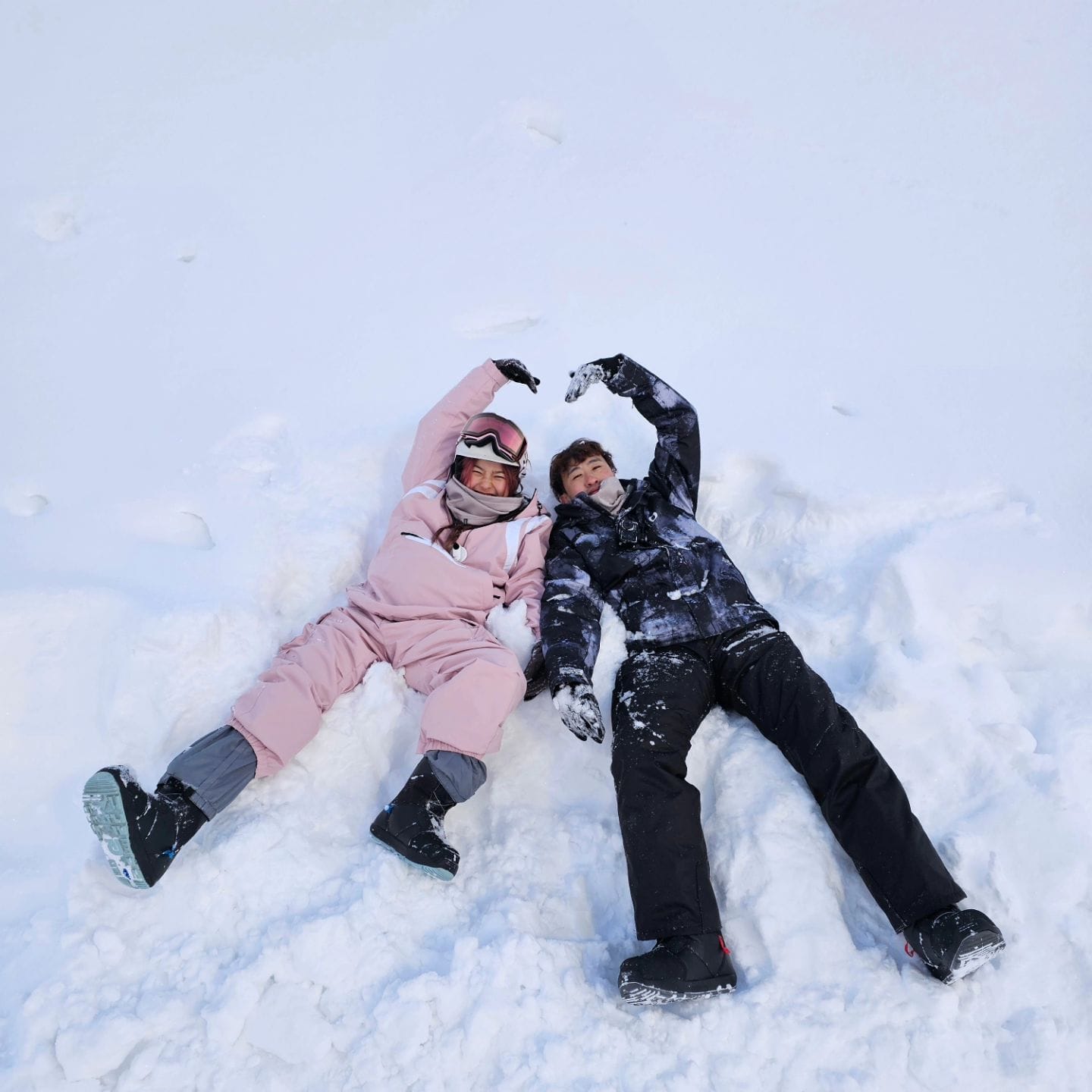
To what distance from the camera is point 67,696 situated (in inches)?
92.7

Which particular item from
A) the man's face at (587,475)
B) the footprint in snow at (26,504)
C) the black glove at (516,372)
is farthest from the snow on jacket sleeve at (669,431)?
the footprint in snow at (26,504)

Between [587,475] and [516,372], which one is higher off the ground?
[516,372]

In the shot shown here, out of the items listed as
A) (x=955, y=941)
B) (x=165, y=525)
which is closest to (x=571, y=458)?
(x=165, y=525)

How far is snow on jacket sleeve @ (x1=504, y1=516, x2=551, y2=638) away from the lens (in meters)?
2.65

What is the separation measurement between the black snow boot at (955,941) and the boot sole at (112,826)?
5.92ft

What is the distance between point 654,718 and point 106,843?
141cm

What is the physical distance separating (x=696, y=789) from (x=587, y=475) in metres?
1.24

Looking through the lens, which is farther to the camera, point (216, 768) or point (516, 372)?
point (516, 372)

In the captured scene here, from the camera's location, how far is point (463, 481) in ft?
9.40

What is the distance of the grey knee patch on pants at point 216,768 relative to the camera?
2016mm

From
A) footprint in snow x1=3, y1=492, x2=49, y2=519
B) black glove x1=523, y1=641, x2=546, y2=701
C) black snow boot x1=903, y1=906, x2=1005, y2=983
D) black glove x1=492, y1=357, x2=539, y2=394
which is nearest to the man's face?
black glove x1=492, y1=357, x2=539, y2=394

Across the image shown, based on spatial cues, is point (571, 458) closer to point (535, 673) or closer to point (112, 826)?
point (535, 673)

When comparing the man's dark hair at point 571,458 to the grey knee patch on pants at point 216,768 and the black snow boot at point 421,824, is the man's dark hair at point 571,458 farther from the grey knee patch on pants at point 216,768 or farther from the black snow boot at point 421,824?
the grey knee patch on pants at point 216,768

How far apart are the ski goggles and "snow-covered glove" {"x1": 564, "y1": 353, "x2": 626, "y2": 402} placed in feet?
0.83
